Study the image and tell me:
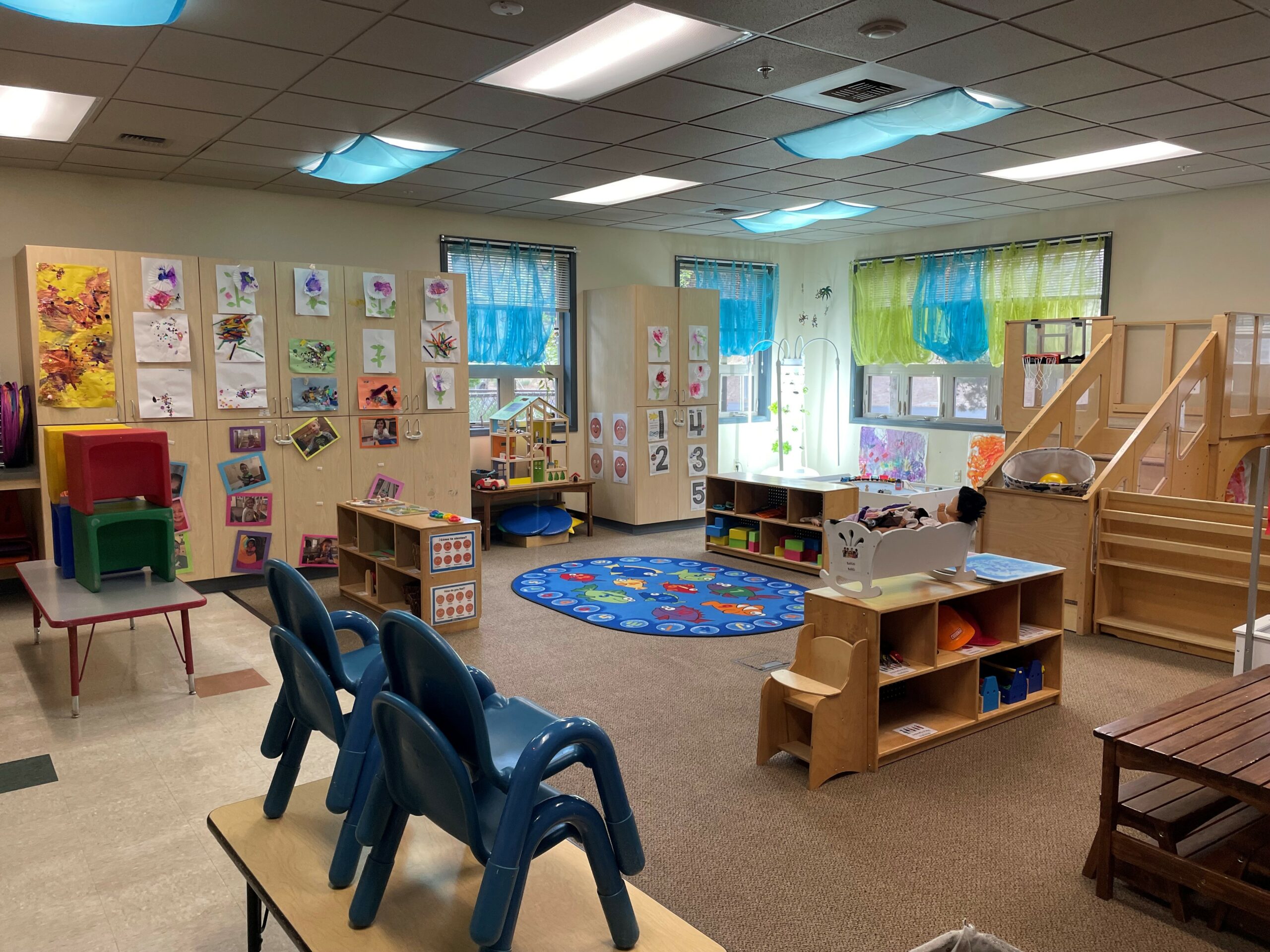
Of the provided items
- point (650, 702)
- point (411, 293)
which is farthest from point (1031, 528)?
point (411, 293)

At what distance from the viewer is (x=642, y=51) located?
13.3 feet

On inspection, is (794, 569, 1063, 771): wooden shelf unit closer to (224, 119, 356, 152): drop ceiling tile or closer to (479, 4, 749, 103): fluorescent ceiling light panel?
(479, 4, 749, 103): fluorescent ceiling light panel

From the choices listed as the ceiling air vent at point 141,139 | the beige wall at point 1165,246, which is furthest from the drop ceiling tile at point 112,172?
the beige wall at point 1165,246

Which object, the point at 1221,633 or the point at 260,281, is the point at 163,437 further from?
the point at 1221,633

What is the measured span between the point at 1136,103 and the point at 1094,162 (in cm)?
156

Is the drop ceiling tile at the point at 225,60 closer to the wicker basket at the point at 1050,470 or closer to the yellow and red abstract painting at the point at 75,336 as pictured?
the yellow and red abstract painting at the point at 75,336

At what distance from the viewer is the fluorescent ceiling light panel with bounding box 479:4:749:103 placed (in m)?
3.71

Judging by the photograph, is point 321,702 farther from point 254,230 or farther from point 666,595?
point 254,230

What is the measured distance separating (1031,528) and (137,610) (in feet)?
15.7

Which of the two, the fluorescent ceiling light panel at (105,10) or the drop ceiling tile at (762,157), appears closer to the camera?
the fluorescent ceiling light panel at (105,10)

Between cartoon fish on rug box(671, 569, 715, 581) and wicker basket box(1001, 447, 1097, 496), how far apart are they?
213 centimetres

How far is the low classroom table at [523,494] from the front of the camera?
7.86 metres

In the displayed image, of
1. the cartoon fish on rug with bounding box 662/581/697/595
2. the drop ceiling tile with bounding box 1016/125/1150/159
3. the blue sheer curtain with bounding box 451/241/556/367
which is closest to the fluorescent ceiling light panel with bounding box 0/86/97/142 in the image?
the blue sheer curtain with bounding box 451/241/556/367

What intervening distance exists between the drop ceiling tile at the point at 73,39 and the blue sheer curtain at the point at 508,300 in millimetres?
3995
